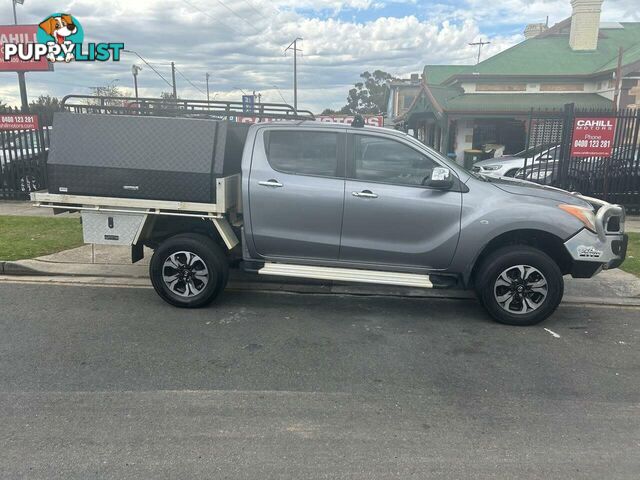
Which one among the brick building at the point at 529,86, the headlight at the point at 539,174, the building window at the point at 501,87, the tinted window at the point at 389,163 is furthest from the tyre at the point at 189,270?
the building window at the point at 501,87

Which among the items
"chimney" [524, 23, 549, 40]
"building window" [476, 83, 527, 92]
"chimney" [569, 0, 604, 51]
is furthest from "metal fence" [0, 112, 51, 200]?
"chimney" [524, 23, 549, 40]

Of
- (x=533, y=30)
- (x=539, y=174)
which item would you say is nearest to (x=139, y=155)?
(x=539, y=174)

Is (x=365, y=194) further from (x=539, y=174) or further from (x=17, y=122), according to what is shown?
(x=17, y=122)

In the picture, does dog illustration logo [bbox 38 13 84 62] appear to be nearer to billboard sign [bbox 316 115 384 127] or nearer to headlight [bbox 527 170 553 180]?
billboard sign [bbox 316 115 384 127]

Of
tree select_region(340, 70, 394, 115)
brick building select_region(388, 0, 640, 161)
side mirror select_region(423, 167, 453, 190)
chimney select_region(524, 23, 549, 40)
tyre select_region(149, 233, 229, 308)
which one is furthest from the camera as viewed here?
tree select_region(340, 70, 394, 115)

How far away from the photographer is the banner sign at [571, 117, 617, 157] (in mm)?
10352

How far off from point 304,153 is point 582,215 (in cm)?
282

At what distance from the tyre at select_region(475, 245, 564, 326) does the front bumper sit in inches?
10.7

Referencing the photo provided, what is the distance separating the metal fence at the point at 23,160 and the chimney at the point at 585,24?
2675 centimetres

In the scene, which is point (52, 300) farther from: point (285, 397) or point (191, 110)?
point (285, 397)

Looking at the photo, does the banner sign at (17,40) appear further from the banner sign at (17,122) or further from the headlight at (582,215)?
the headlight at (582,215)

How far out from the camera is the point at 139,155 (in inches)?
207

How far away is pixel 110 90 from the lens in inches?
2045

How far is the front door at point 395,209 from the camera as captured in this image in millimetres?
5031
